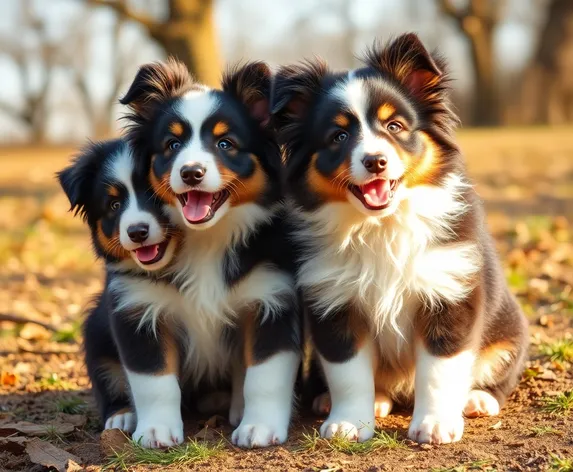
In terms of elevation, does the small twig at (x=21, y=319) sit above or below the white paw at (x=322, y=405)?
below

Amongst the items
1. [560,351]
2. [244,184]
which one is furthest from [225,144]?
[560,351]

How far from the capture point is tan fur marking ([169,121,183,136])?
4.18m

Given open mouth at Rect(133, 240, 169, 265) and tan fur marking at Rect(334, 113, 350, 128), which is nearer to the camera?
tan fur marking at Rect(334, 113, 350, 128)

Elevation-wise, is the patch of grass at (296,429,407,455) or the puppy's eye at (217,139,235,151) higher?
the puppy's eye at (217,139,235,151)

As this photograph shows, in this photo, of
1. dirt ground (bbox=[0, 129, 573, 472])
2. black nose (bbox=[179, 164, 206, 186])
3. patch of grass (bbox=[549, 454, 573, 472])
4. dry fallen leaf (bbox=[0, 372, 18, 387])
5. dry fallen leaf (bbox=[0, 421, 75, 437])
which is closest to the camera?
patch of grass (bbox=[549, 454, 573, 472])

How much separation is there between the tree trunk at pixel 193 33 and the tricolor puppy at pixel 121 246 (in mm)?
7421

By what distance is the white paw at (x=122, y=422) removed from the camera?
437 centimetres

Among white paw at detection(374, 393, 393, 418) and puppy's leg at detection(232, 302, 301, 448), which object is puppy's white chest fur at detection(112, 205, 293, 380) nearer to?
puppy's leg at detection(232, 302, 301, 448)

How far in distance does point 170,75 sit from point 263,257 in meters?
1.14

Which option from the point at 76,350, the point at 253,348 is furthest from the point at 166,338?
the point at 76,350

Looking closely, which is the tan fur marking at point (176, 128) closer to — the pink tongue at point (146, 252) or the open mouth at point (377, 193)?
the pink tongue at point (146, 252)

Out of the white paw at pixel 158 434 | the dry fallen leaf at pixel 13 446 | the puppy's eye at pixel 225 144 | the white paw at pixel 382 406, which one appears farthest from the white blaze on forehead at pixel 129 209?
the white paw at pixel 382 406

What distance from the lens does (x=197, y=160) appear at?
155 inches

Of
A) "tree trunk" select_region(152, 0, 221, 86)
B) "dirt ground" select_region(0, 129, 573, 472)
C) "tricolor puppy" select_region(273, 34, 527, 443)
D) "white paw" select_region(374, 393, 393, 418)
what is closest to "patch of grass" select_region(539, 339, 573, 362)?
"dirt ground" select_region(0, 129, 573, 472)
